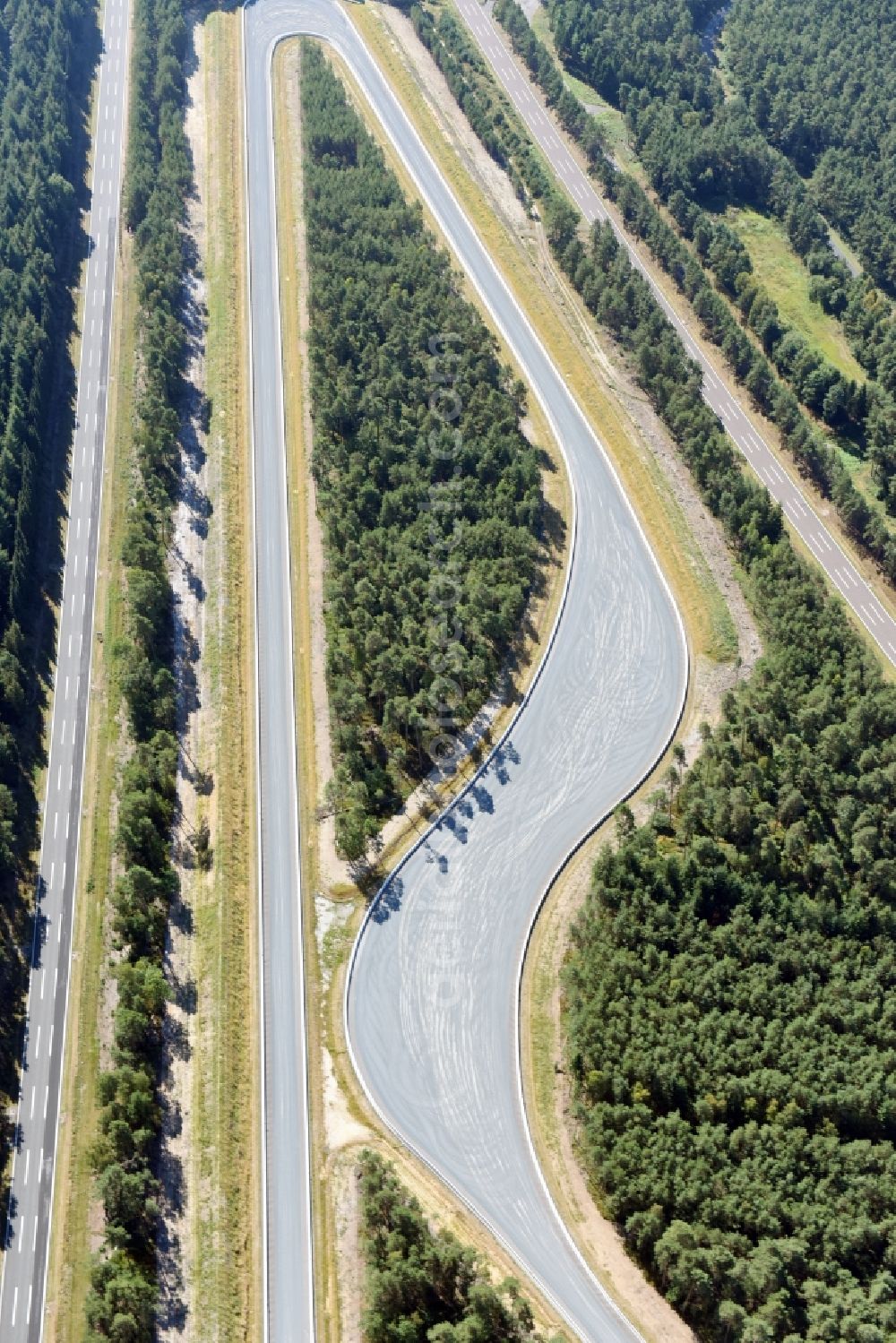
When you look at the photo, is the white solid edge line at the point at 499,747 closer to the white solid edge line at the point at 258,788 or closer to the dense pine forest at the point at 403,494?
the dense pine forest at the point at 403,494

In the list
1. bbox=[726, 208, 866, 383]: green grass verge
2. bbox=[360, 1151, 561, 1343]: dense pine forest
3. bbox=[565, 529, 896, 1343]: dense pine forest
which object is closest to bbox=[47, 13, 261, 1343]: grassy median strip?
bbox=[360, 1151, 561, 1343]: dense pine forest

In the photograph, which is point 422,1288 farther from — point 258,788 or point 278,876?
point 258,788

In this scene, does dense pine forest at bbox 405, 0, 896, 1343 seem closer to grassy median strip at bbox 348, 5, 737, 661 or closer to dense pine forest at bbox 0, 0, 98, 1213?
grassy median strip at bbox 348, 5, 737, 661

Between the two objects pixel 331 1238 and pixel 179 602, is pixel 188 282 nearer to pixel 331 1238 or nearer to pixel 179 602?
pixel 179 602

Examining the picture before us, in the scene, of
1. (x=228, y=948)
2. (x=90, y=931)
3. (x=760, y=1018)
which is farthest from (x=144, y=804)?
(x=760, y=1018)

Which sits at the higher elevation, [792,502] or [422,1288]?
[792,502]

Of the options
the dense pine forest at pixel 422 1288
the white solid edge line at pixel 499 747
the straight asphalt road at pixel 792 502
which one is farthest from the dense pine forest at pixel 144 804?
the straight asphalt road at pixel 792 502

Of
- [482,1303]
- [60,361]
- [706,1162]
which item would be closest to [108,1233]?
[482,1303]
